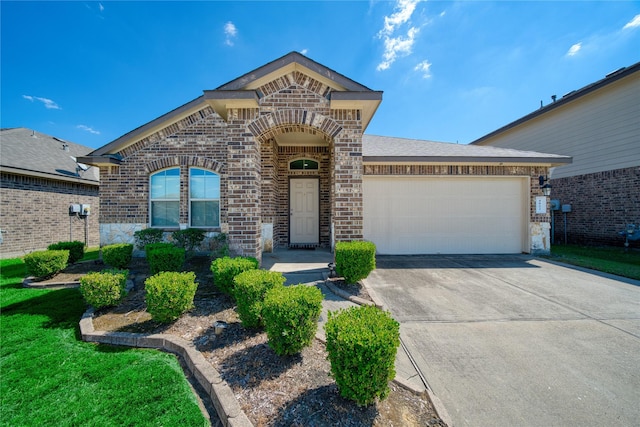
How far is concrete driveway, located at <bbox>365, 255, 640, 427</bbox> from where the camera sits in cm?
211

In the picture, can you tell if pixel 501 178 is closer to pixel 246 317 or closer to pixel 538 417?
pixel 538 417

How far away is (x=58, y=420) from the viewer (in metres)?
1.99

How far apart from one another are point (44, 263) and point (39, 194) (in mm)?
6220

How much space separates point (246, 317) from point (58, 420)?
5.35ft

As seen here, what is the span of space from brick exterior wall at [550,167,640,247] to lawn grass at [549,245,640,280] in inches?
34.1

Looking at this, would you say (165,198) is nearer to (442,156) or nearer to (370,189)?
A: (370,189)

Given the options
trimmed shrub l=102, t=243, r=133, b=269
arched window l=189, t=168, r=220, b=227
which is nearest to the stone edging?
trimmed shrub l=102, t=243, r=133, b=269

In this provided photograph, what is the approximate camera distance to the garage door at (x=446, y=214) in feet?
25.8

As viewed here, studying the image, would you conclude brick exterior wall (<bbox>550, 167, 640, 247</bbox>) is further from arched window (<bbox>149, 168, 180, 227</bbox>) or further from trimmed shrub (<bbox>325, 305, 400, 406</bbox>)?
arched window (<bbox>149, 168, 180, 227</bbox>)

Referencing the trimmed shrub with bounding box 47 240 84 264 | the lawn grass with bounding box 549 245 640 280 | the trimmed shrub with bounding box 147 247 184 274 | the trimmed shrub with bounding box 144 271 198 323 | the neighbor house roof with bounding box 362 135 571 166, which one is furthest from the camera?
the neighbor house roof with bounding box 362 135 571 166

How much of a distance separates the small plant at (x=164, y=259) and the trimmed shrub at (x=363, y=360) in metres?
4.16

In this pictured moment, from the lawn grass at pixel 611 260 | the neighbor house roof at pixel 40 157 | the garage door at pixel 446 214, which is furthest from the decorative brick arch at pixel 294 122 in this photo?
the neighbor house roof at pixel 40 157

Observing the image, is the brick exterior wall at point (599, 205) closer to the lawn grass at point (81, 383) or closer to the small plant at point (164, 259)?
the lawn grass at point (81, 383)

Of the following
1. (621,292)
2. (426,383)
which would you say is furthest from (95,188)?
(621,292)
